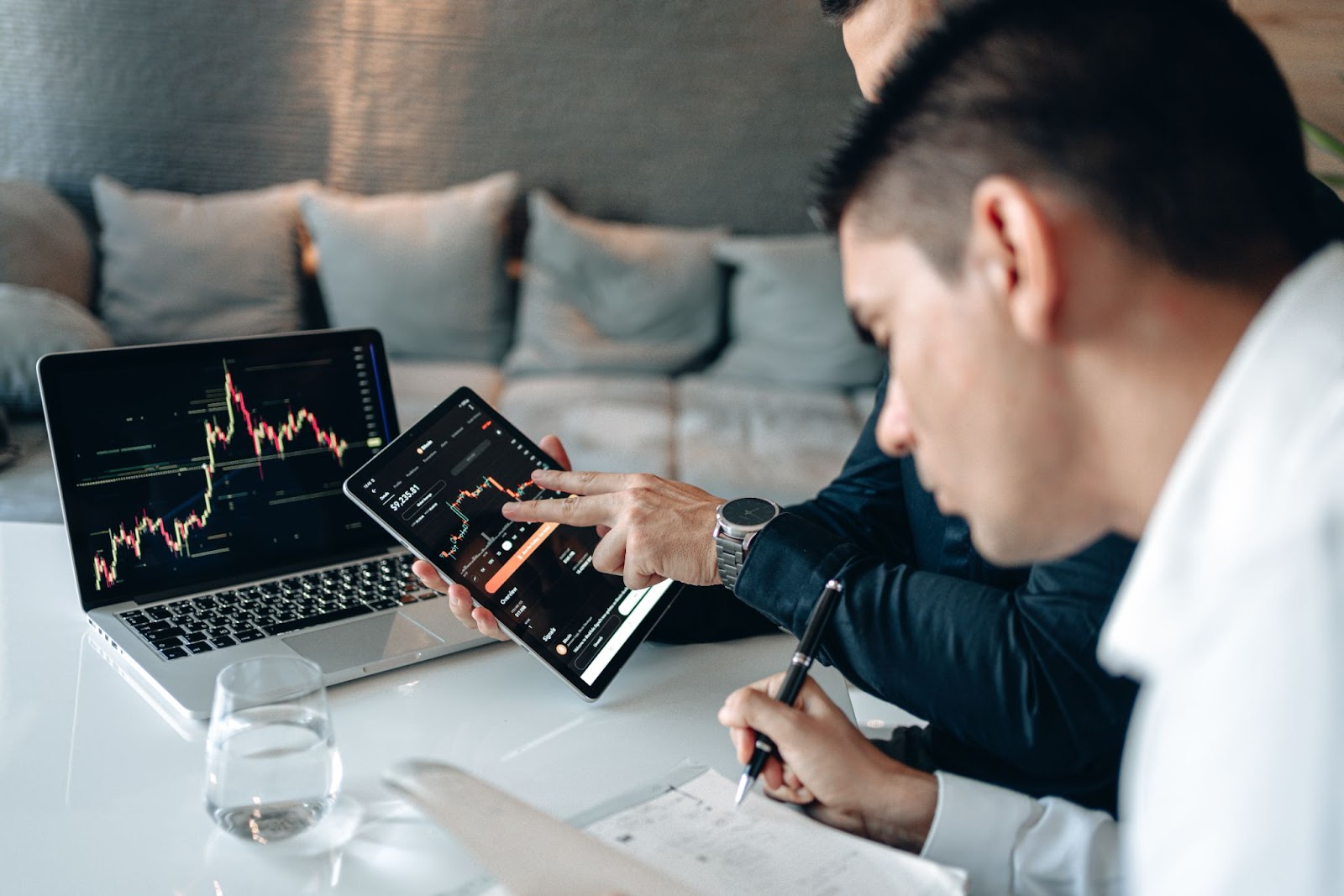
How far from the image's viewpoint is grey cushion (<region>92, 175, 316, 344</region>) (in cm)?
294

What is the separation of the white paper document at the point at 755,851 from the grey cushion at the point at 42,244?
8.57ft

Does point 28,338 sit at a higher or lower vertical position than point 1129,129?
lower

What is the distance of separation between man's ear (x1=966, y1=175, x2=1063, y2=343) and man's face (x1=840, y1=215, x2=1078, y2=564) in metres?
0.01

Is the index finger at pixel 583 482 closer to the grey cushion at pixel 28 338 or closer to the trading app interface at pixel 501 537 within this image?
the trading app interface at pixel 501 537

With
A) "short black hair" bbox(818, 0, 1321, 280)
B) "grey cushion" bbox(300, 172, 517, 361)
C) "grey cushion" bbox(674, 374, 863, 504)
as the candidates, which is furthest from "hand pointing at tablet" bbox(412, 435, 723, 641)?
"grey cushion" bbox(300, 172, 517, 361)

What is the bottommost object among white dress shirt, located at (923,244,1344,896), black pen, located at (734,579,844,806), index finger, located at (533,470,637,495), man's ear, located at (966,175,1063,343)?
black pen, located at (734,579,844,806)

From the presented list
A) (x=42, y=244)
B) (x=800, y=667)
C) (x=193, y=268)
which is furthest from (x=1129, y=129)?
(x=42, y=244)

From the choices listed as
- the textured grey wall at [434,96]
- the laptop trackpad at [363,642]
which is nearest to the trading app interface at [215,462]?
the laptop trackpad at [363,642]

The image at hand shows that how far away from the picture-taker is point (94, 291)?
120 inches

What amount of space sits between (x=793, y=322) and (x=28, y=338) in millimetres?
1815

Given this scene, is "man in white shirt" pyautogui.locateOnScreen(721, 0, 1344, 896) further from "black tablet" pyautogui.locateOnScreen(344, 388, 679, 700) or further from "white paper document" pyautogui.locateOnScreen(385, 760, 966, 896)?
"black tablet" pyautogui.locateOnScreen(344, 388, 679, 700)

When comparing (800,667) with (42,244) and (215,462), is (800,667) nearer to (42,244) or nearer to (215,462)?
(215,462)

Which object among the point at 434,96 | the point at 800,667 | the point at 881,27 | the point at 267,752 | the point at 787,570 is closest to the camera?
the point at 267,752

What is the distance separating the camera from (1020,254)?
0.52 meters
